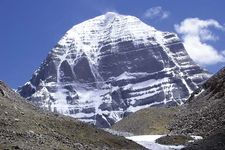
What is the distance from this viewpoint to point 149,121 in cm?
12469

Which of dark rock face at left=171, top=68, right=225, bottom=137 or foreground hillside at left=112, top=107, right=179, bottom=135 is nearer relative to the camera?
dark rock face at left=171, top=68, right=225, bottom=137

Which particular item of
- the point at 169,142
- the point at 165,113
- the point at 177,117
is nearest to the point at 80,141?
the point at 169,142

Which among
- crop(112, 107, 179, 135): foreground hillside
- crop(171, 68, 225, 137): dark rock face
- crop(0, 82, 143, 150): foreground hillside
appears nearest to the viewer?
crop(0, 82, 143, 150): foreground hillside

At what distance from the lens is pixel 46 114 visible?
55.2 metres

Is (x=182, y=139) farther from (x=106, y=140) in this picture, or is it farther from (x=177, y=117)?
(x=177, y=117)

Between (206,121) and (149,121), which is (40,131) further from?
(149,121)

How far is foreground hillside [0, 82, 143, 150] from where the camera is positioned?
43906mm

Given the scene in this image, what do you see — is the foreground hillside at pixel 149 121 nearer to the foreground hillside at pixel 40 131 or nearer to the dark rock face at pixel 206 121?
the dark rock face at pixel 206 121

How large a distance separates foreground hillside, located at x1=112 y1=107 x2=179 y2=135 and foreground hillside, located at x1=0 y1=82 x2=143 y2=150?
54.7 m

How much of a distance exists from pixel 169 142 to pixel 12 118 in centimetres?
2971

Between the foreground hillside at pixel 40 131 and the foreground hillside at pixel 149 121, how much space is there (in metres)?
54.7

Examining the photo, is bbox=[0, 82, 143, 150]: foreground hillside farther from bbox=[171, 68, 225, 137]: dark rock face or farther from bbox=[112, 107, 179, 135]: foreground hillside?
bbox=[112, 107, 179, 135]: foreground hillside

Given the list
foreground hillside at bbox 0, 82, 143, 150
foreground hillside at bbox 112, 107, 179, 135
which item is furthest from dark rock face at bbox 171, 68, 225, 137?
foreground hillside at bbox 0, 82, 143, 150

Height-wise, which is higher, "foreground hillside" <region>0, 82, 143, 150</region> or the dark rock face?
the dark rock face
